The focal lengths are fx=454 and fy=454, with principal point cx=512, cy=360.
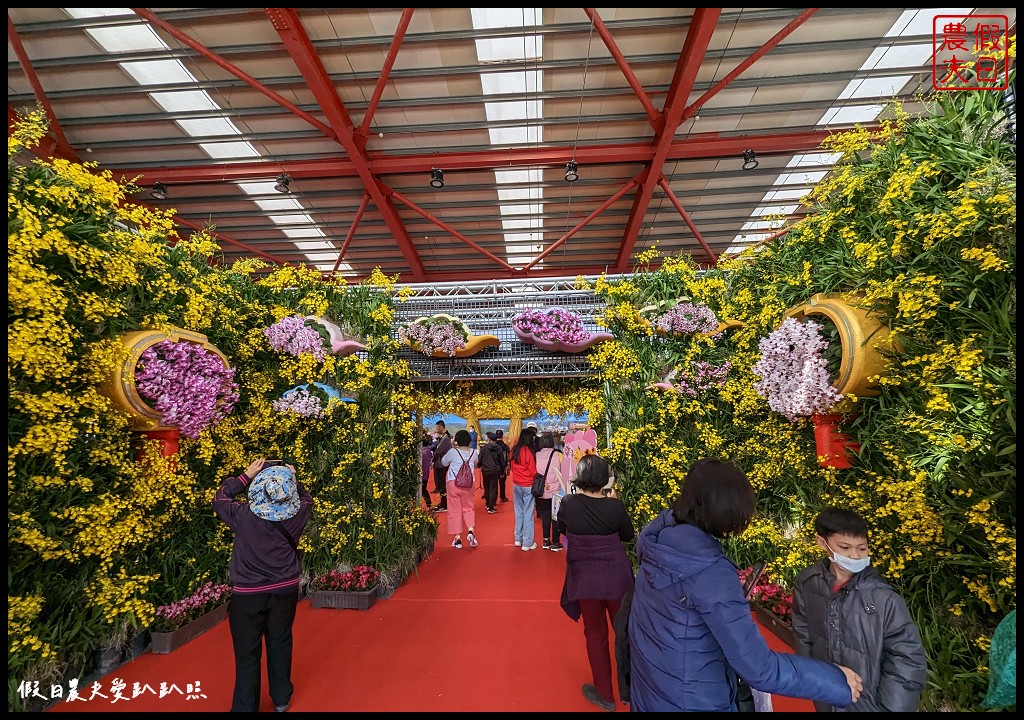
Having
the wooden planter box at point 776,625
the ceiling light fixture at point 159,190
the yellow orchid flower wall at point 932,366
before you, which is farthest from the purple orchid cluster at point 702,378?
the ceiling light fixture at point 159,190

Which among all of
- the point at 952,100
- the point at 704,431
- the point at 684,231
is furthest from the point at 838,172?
the point at 684,231

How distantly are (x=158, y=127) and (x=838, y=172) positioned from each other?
8.52m

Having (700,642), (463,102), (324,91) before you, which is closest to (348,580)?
(700,642)

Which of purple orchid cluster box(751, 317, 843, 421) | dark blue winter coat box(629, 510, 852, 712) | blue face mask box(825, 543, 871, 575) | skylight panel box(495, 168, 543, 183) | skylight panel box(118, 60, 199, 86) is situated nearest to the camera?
dark blue winter coat box(629, 510, 852, 712)

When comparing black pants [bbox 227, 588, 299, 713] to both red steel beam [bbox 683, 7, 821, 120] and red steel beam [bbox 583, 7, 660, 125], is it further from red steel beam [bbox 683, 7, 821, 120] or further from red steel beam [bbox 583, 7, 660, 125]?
red steel beam [bbox 683, 7, 821, 120]

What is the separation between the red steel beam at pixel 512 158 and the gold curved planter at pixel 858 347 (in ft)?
17.2

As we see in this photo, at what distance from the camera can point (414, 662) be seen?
10.5 feet

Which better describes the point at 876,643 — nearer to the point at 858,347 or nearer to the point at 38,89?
the point at 858,347

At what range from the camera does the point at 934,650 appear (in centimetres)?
225

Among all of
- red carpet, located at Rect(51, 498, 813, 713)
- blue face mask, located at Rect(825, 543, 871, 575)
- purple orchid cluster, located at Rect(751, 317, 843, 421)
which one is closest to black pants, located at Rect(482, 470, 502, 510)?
red carpet, located at Rect(51, 498, 813, 713)

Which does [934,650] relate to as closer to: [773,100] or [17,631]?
[17,631]

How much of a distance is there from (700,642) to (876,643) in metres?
0.73

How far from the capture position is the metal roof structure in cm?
518

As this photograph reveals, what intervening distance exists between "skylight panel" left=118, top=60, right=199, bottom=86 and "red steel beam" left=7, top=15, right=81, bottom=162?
0.86 metres
